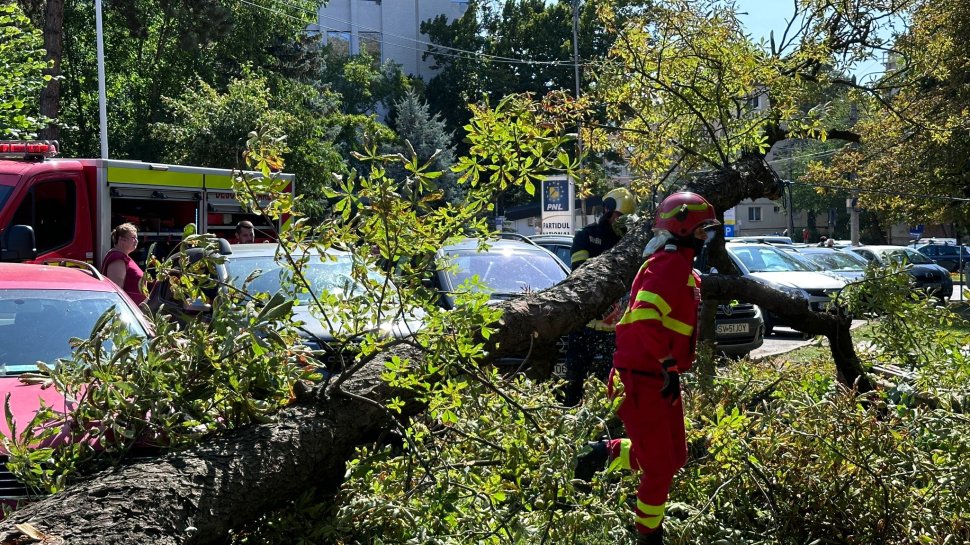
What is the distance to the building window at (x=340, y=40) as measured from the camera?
68.0 m

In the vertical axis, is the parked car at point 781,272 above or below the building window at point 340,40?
below

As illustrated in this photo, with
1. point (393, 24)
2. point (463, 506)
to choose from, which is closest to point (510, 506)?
point (463, 506)

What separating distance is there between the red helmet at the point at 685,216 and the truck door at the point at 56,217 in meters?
8.24

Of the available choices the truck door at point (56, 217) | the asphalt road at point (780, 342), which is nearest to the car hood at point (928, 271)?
the asphalt road at point (780, 342)

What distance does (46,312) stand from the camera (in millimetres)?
5527

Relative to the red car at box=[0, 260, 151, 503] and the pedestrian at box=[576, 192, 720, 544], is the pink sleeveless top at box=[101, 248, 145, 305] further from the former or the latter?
the pedestrian at box=[576, 192, 720, 544]

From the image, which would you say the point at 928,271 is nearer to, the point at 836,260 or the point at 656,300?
the point at 836,260

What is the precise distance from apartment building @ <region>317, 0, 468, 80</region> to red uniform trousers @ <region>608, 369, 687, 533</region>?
66120 millimetres

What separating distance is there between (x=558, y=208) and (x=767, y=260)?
25.6ft

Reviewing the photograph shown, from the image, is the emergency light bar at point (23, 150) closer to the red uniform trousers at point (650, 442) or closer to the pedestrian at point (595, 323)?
the pedestrian at point (595, 323)

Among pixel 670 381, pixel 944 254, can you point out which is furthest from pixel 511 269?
pixel 944 254

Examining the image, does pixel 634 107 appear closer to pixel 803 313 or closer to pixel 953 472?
pixel 803 313

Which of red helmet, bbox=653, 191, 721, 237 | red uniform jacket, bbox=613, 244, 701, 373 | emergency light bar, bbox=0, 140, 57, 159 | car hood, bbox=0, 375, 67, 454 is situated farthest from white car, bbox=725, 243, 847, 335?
car hood, bbox=0, 375, 67, 454

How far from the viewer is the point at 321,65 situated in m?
42.7
